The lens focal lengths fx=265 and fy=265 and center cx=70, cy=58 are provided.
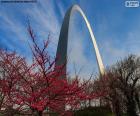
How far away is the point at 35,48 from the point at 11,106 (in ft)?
8.41

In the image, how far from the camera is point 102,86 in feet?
116

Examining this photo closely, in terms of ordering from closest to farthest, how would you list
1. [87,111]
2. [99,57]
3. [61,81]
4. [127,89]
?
[61,81], [87,111], [127,89], [99,57]

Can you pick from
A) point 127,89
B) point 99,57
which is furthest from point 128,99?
point 99,57

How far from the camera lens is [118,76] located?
38.4m

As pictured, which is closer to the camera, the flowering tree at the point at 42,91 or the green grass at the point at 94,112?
the flowering tree at the point at 42,91

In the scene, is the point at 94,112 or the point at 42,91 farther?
the point at 94,112

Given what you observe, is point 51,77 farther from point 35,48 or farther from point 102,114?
point 102,114

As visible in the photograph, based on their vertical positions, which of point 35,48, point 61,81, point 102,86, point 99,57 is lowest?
point 61,81

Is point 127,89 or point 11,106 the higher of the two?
point 127,89

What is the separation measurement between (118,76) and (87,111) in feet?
49.7

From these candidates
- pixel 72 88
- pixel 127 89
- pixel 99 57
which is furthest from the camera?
pixel 99 57

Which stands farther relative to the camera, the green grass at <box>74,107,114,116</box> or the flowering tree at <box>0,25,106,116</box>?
the green grass at <box>74,107,114,116</box>

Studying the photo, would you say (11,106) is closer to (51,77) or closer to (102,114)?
(51,77)

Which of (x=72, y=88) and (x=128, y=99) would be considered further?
(x=128, y=99)
